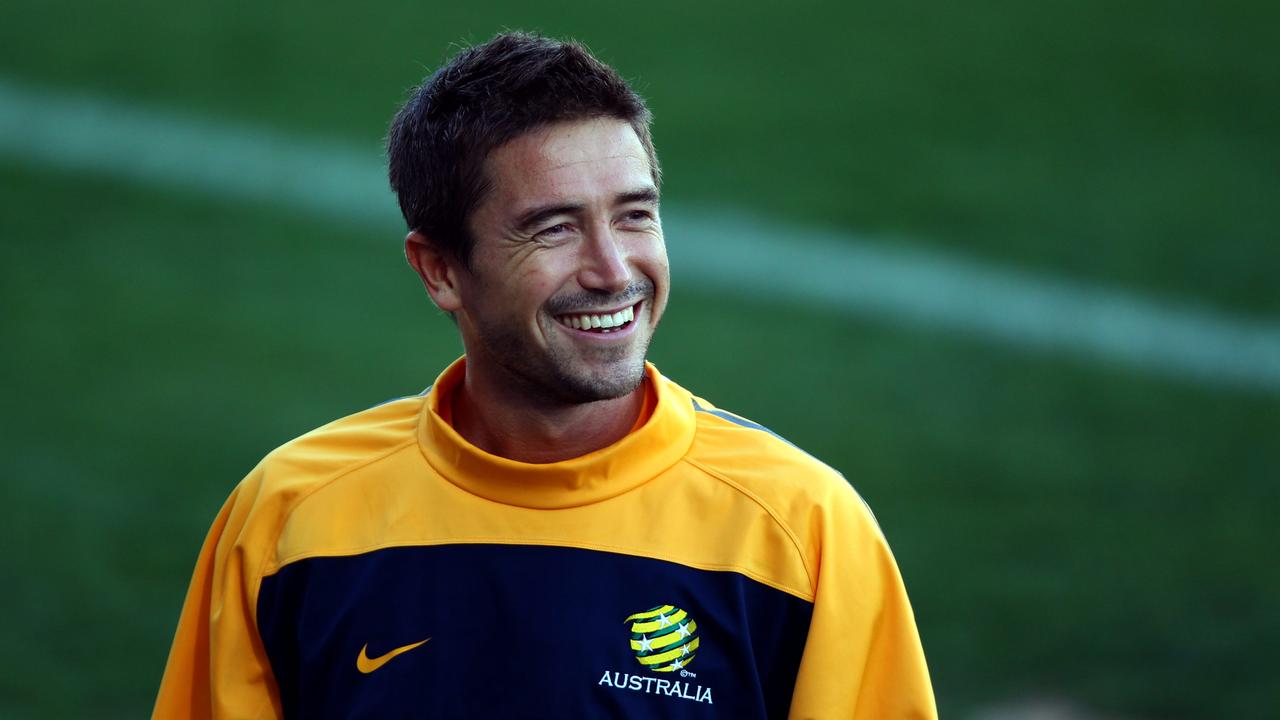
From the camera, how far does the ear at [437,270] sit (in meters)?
2.64

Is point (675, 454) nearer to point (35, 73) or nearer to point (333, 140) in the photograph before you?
point (333, 140)

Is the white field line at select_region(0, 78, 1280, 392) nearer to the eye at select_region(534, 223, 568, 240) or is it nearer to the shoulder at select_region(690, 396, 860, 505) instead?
the shoulder at select_region(690, 396, 860, 505)

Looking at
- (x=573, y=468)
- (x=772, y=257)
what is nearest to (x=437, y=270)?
(x=573, y=468)

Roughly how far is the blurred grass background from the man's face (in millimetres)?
3160

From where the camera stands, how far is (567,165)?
8.01ft

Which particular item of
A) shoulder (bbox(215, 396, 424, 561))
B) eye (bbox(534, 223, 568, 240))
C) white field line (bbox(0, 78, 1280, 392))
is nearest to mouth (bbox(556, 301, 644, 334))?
eye (bbox(534, 223, 568, 240))

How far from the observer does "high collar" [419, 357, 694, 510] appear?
246 centimetres

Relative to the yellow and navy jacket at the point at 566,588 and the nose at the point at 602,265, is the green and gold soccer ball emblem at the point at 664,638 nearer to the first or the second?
the yellow and navy jacket at the point at 566,588

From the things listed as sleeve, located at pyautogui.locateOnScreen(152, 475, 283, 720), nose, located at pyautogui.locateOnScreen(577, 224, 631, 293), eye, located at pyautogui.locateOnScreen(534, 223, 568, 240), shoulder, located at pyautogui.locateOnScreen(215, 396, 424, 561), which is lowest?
sleeve, located at pyautogui.locateOnScreen(152, 475, 283, 720)

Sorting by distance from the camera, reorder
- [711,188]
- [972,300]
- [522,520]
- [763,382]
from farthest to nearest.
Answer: [711,188], [972,300], [763,382], [522,520]

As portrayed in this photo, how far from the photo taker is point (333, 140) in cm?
911

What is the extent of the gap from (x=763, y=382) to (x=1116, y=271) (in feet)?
6.42

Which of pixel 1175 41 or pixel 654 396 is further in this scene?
pixel 1175 41

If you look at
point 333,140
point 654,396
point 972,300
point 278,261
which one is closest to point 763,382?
point 972,300
